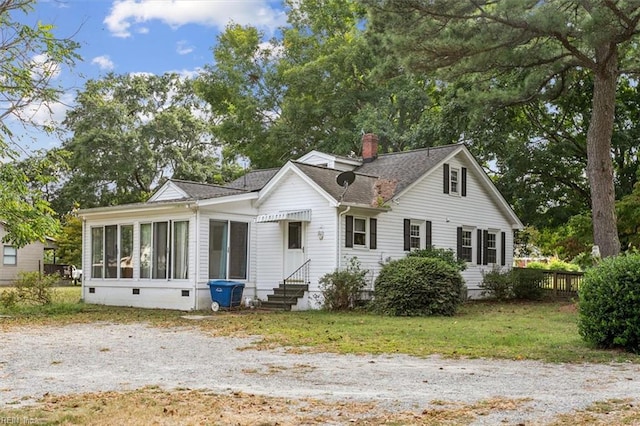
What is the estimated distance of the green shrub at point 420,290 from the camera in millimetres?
17422

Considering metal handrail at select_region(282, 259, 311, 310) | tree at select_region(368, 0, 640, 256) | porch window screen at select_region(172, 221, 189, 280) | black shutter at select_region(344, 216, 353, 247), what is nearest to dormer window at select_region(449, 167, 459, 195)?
tree at select_region(368, 0, 640, 256)

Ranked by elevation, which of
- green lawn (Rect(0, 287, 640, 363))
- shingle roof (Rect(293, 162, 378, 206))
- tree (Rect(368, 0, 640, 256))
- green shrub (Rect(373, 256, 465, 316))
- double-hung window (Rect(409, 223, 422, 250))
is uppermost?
tree (Rect(368, 0, 640, 256))

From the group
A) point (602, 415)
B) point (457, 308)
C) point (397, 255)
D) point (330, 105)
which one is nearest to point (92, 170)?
point (330, 105)

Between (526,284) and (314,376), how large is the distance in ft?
59.6

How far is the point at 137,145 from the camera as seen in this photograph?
38906 mm

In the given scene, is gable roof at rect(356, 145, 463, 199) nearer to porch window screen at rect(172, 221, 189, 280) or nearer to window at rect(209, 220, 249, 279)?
window at rect(209, 220, 249, 279)

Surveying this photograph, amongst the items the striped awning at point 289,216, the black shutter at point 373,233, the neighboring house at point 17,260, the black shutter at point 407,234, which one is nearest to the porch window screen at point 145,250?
the striped awning at point 289,216

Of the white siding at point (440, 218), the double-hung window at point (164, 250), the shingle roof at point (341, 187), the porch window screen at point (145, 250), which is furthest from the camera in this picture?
the porch window screen at point (145, 250)

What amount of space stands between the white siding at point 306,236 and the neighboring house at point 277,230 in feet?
0.10

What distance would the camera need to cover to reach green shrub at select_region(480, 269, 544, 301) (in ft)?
79.5

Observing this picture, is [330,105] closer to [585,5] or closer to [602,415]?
[585,5]

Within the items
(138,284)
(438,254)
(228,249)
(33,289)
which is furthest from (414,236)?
(33,289)

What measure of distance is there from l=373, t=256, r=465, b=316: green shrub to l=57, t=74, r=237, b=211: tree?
2434 cm

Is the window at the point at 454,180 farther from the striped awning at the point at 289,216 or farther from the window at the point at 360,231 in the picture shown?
the striped awning at the point at 289,216
